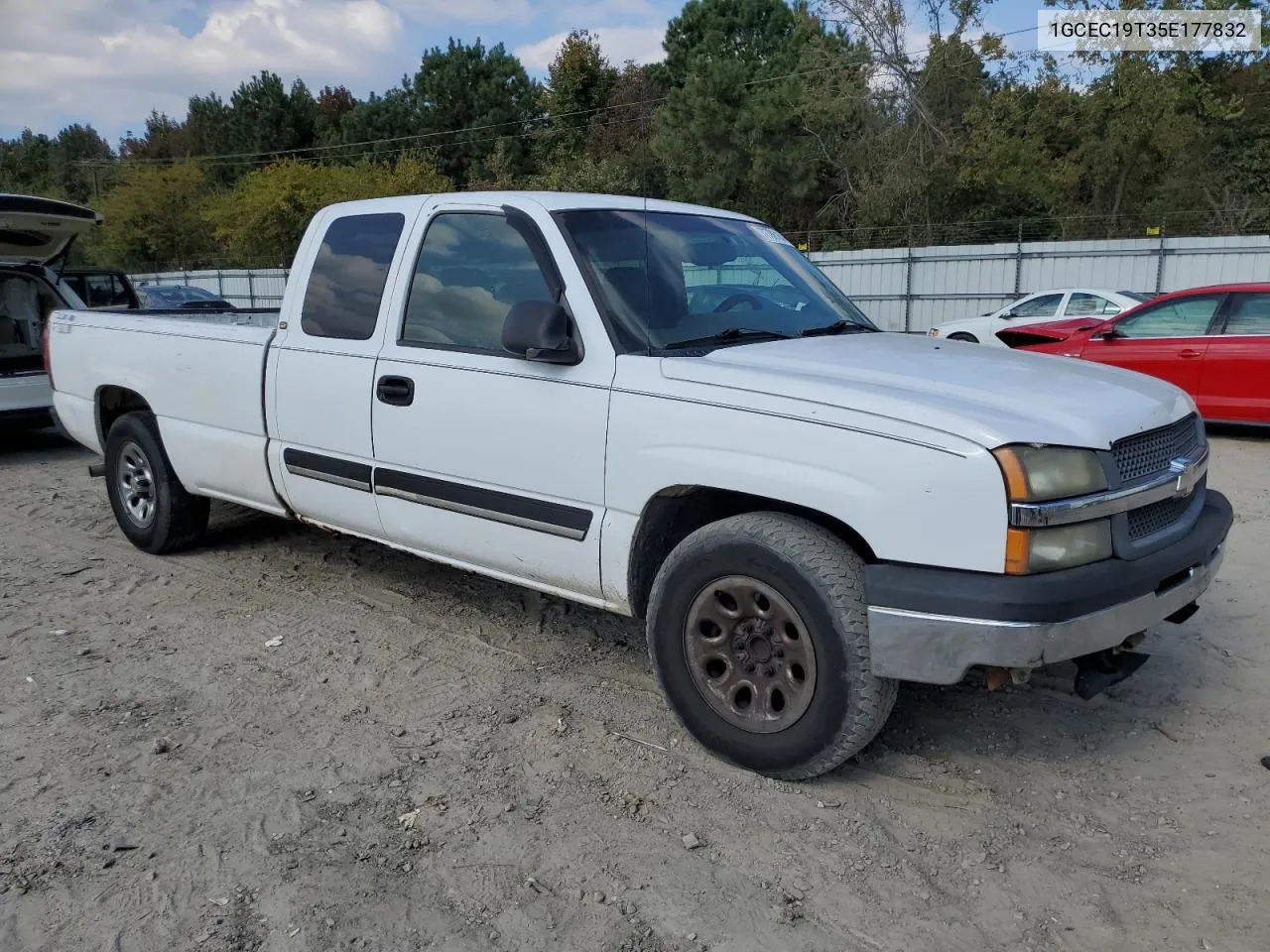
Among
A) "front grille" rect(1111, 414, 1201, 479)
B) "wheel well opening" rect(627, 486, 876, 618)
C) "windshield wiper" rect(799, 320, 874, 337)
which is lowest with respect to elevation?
"wheel well opening" rect(627, 486, 876, 618)

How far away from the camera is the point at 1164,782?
3340mm

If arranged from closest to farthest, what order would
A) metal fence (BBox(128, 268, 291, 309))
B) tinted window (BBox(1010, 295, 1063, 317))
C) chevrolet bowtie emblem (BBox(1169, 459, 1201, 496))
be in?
chevrolet bowtie emblem (BBox(1169, 459, 1201, 496)) < tinted window (BBox(1010, 295, 1063, 317)) < metal fence (BBox(128, 268, 291, 309))

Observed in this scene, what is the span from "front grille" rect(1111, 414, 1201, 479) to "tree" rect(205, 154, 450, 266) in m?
41.2

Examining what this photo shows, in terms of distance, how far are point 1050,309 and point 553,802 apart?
14895 millimetres

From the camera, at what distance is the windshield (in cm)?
373

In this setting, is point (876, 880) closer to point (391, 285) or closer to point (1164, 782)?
point (1164, 782)

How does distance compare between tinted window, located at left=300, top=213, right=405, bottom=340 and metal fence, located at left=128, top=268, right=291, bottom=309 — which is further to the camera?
metal fence, located at left=128, top=268, right=291, bottom=309

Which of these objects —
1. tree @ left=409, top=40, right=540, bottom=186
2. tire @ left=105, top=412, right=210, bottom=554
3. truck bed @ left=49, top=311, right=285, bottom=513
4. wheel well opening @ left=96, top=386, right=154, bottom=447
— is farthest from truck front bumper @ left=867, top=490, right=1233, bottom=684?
tree @ left=409, top=40, right=540, bottom=186

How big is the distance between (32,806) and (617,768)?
1.90 metres

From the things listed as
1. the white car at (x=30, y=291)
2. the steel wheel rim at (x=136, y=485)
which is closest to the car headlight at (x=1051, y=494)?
the steel wheel rim at (x=136, y=485)

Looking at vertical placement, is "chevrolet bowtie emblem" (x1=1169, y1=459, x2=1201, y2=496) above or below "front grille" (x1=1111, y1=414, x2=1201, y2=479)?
below

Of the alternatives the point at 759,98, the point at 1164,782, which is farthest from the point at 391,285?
the point at 759,98

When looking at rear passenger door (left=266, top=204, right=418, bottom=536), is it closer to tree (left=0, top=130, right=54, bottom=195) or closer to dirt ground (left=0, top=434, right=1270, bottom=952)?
dirt ground (left=0, top=434, right=1270, bottom=952)

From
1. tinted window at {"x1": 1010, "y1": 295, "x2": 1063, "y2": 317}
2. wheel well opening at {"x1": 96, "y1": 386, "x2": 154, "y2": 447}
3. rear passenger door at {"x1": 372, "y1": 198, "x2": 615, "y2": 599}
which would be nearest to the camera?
rear passenger door at {"x1": 372, "y1": 198, "x2": 615, "y2": 599}
